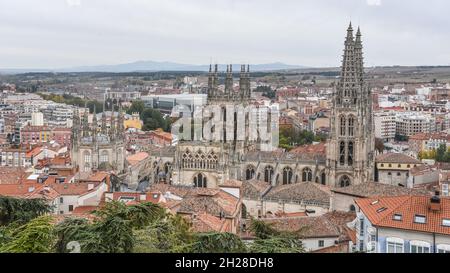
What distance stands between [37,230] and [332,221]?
22.3 feet

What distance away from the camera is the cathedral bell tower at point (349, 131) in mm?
17125

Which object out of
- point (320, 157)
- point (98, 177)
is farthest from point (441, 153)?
point (98, 177)

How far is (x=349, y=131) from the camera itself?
57.4ft

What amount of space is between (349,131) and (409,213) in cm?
1057

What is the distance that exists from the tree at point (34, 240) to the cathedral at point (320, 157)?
12408 millimetres

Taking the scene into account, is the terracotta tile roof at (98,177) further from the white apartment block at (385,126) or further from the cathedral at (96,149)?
the white apartment block at (385,126)

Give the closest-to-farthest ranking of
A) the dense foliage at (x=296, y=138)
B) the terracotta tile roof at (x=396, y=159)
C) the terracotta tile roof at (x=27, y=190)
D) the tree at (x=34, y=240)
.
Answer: the tree at (x=34, y=240)
the terracotta tile roof at (x=27, y=190)
the terracotta tile roof at (x=396, y=159)
the dense foliage at (x=296, y=138)

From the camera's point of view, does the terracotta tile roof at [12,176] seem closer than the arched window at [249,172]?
Yes

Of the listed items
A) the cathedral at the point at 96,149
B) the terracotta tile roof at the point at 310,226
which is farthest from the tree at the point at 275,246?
the cathedral at the point at 96,149

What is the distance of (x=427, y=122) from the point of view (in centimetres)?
3588

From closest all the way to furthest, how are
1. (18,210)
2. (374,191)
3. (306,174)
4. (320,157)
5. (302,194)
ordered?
(18,210) → (374,191) → (302,194) → (306,174) → (320,157)

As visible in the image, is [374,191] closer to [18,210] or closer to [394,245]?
[394,245]

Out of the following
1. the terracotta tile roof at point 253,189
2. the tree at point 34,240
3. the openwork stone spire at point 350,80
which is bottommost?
the terracotta tile roof at point 253,189

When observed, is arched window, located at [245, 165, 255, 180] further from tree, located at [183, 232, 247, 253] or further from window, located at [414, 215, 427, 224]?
tree, located at [183, 232, 247, 253]
